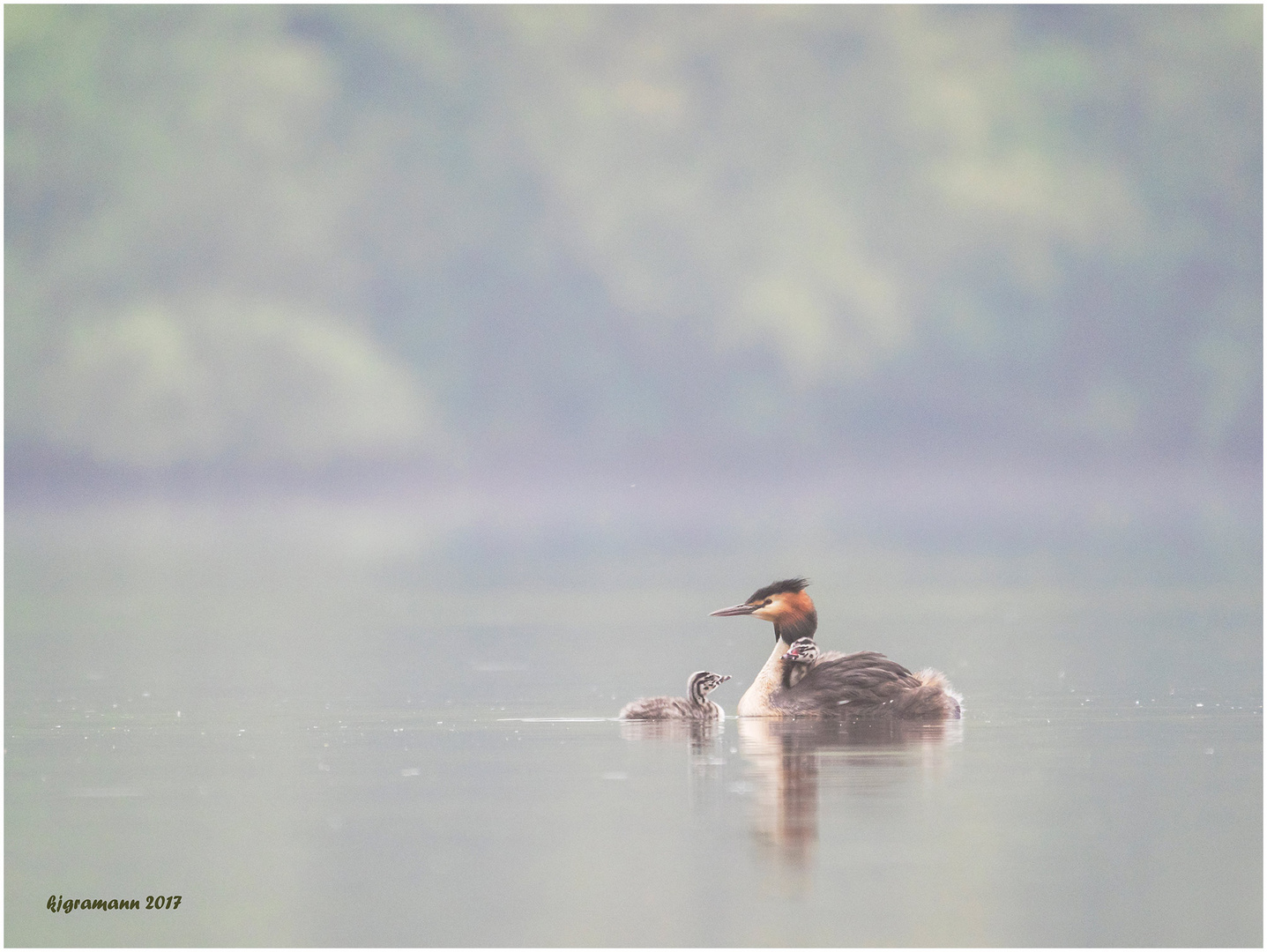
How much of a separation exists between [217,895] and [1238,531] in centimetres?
2188

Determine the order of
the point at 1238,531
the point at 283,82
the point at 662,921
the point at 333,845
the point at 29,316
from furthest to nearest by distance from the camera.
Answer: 1. the point at 283,82
2. the point at 29,316
3. the point at 1238,531
4. the point at 333,845
5. the point at 662,921

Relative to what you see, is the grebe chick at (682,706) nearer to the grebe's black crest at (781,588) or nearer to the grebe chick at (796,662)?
the grebe chick at (796,662)

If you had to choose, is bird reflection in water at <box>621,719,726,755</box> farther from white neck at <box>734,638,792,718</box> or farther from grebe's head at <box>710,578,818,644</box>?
grebe's head at <box>710,578,818,644</box>

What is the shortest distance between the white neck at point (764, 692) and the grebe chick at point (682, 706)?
0.15 meters

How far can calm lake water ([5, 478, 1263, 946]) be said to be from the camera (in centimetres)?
626

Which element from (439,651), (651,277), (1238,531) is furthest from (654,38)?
(439,651)

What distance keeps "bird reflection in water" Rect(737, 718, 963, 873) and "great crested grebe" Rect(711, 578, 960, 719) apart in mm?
86

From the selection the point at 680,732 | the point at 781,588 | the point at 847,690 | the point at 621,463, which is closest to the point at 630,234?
the point at 621,463

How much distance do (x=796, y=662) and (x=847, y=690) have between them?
0.32m

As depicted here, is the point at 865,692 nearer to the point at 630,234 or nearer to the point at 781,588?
the point at 781,588

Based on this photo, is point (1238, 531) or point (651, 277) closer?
point (1238, 531)

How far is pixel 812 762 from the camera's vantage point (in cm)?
830

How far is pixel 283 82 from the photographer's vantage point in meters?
78.4

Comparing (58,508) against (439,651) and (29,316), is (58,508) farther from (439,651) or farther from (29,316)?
(439,651)
